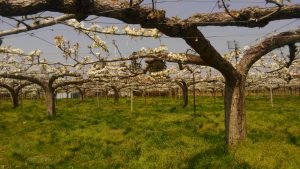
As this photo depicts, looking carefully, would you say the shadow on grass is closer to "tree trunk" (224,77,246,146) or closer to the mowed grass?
the mowed grass

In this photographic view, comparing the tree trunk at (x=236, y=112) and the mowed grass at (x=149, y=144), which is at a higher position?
the tree trunk at (x=236, y=112)

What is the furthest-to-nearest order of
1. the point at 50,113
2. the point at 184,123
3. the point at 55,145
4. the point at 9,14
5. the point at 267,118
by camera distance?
the point at 50,113, the point at 267,118, the point at 184,123, the point at 55,145, the point at 9,14

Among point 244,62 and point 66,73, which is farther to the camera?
point 66,73

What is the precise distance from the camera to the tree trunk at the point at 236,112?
13898 mm

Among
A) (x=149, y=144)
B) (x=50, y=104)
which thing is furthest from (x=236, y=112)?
(x=50, y=104)

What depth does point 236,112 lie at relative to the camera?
13.9 m

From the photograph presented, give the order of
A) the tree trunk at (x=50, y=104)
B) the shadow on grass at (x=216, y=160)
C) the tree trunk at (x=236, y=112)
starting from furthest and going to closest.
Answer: the tree trunk at (x=50, y=104)
the tree trunk at (x=236, y=112)
the shadow on grass at (x=216, y=160)

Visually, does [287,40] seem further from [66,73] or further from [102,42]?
[66,73]

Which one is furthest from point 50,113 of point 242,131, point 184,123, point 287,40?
point 287,40

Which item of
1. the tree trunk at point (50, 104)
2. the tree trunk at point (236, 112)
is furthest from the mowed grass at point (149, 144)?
the tree trunk at point (50, 104)

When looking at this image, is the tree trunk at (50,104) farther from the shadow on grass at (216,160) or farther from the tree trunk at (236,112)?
the tree trunk at (236,112)

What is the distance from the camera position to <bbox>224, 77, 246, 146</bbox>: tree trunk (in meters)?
13.9

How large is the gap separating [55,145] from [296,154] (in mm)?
9086

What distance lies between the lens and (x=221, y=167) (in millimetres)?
11555
